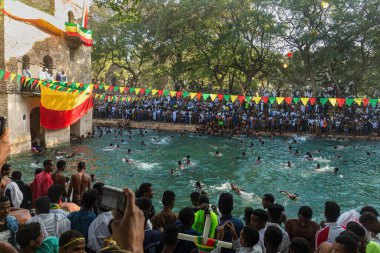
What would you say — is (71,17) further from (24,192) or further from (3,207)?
(3,207)

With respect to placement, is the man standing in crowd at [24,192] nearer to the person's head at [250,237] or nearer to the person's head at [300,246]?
the person's head at [250,237]

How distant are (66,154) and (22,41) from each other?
23.9 ft

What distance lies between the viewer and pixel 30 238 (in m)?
3.76

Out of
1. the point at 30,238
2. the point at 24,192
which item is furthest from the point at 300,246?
the point at 24,192

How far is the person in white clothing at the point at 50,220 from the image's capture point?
16.7 feet

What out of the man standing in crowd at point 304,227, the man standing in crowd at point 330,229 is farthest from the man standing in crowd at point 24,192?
the man standing in crowd at point 330,229

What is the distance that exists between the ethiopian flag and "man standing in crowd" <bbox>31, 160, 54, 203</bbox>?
13649 millimetres

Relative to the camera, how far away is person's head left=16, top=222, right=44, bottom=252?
375cm

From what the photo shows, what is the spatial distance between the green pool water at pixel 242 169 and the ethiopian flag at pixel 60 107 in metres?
1.99

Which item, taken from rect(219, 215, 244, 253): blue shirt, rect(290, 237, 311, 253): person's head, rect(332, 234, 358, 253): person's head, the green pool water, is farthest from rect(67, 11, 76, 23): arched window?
rect(332, 234, 358, 253): person's head

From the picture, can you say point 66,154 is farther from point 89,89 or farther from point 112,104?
point 112,104

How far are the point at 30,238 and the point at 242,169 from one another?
16013 mm

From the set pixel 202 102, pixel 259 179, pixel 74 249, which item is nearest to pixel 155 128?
pixel 202 102

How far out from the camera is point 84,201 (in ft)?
17.7
